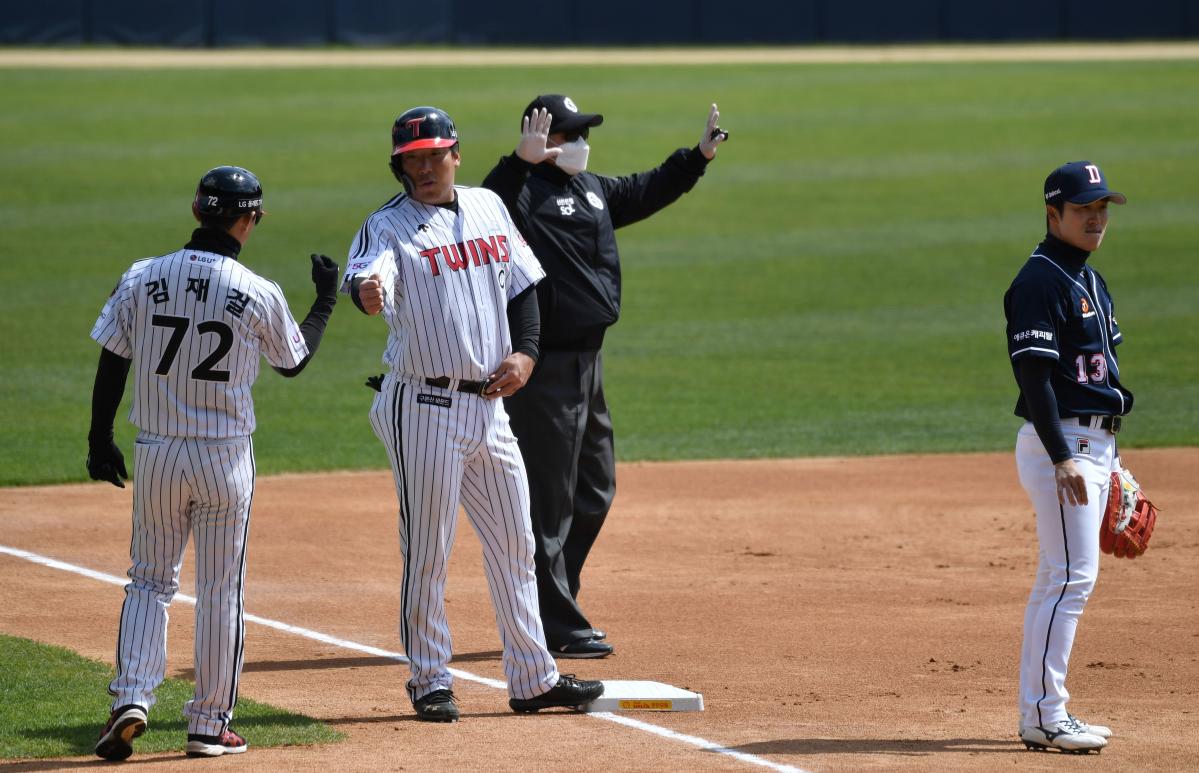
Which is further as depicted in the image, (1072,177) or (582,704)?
(582,704)

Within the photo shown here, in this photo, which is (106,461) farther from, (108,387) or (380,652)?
(380,652)

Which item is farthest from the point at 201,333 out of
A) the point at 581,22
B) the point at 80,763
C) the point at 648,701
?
the point at 581,22

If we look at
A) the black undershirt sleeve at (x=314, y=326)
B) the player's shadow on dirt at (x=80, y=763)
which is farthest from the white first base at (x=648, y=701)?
the black undershirt sleeve at (x=314, y=326)

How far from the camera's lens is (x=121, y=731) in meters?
A: 4.77

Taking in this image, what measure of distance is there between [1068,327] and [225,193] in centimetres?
261

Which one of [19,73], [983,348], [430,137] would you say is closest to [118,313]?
[430,137]

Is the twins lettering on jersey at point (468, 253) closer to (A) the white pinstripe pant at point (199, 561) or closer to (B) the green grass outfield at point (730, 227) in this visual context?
(A) the white pinstripe pant at point (199, 561)

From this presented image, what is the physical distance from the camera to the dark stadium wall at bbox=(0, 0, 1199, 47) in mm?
30688

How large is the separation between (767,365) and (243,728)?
8.79 m

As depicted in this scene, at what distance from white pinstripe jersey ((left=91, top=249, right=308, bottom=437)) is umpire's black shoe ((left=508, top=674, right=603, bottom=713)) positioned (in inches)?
54.2

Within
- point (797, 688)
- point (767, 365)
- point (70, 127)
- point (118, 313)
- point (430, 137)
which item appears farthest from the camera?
point (70, 127)

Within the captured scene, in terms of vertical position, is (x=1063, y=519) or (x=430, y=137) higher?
(x=430, y=137)

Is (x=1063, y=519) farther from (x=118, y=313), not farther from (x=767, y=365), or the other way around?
(x=767, y=365)

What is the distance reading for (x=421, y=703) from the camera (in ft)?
17.5
